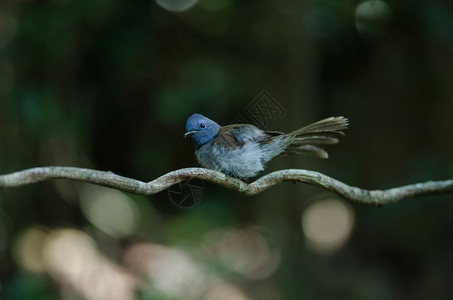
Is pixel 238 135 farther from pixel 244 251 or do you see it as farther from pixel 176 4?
pixel 244 251

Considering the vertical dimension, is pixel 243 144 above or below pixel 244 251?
above

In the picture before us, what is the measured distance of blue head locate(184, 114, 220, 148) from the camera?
332cm

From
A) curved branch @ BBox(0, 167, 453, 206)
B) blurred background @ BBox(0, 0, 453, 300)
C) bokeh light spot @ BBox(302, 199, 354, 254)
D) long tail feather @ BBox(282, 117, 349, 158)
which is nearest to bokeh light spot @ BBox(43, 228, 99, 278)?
blurred background @ BBox(0, 0, 453, 300)

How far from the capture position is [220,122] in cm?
698

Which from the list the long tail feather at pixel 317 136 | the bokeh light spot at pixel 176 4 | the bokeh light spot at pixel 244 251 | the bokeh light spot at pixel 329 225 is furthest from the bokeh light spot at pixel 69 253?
the long tail feather at pixel 317 136

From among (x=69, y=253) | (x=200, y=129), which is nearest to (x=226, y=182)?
(x=200, y=129)

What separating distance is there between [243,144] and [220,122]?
3493 mm

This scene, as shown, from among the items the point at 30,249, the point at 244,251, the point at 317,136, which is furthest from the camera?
the point at 244,251

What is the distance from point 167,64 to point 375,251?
168 inches

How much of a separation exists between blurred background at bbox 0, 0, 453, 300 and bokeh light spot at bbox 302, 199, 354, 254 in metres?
0.03

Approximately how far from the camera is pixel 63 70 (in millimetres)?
7043

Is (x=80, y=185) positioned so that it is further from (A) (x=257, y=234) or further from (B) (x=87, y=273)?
(A) (x=257, y=234)

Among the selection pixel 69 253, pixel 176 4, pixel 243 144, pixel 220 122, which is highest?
pixel 176 4

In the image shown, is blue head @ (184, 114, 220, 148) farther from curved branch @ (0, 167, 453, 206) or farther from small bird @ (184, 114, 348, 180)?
curved branch @ (0, 167, 453, 206)
